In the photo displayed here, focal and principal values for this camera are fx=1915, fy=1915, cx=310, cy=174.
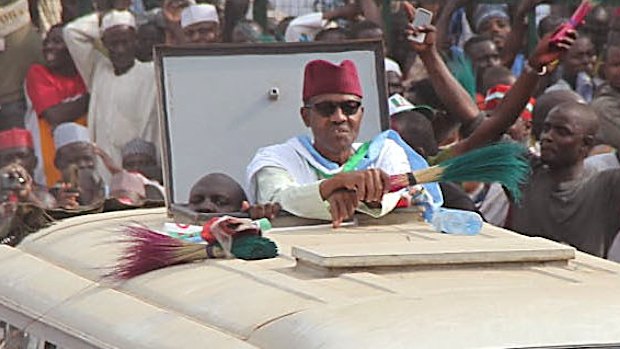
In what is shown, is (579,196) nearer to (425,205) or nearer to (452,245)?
(425,205)

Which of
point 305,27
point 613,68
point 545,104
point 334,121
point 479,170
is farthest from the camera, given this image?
point 305,27

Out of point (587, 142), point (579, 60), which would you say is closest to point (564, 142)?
point (587, 142)

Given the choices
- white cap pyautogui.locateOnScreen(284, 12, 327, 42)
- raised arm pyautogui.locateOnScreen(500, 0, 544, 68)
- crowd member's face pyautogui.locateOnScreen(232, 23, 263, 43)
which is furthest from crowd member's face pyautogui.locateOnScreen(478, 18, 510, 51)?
crowd member's face pyautogui.locateOnScreen(232, 23, 263, 43)

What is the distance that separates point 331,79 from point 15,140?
16.3 feet

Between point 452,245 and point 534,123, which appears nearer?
point 452,245

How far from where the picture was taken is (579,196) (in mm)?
8398

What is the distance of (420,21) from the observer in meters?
9.19

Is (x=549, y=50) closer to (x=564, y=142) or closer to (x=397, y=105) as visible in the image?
(x=564, y=142)

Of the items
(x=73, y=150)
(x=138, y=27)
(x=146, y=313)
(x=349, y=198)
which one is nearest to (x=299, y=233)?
(x=349, y=198)

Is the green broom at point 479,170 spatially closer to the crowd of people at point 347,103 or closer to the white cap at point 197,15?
the crowd of people at point 347,103

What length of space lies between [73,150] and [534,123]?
2930 mm

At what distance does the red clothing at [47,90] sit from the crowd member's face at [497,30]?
8.54 feet

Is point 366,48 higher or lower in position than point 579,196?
higher

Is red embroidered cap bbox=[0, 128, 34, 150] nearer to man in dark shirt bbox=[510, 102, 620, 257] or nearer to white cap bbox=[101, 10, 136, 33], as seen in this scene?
white cap bbox=[101, 10, 136, 33]
